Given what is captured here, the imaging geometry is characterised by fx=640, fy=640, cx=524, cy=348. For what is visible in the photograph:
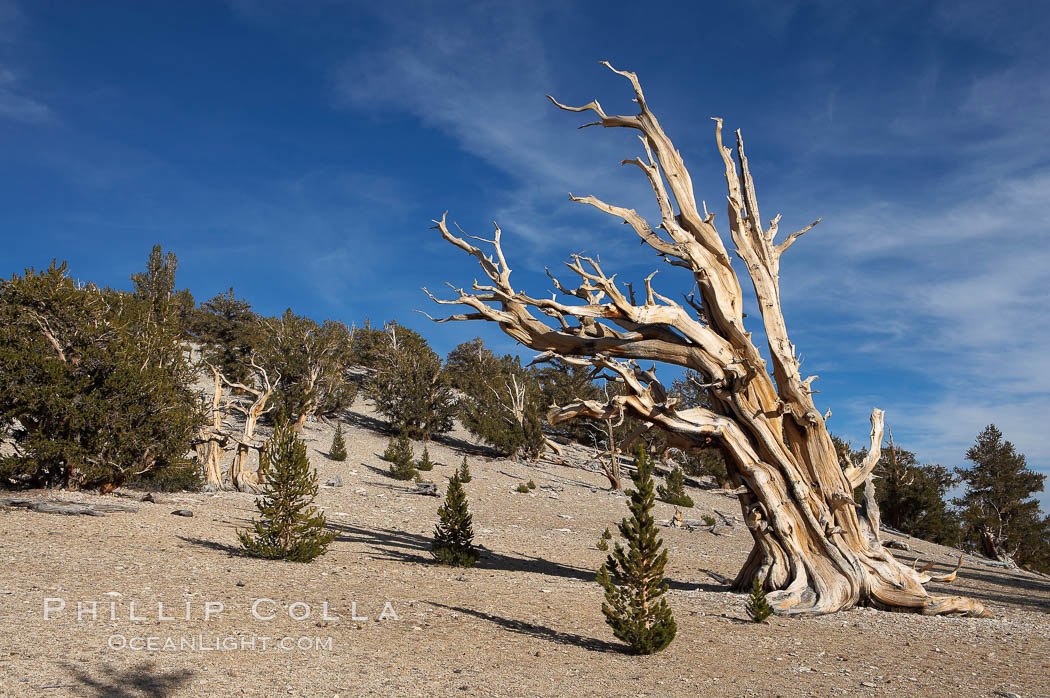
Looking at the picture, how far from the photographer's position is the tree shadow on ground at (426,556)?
10453 mm

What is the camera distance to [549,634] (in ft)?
21.5

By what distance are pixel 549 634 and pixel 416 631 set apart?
4.42ft

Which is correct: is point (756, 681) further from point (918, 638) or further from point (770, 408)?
point (770, 408)

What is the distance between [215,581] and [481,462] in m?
19.2

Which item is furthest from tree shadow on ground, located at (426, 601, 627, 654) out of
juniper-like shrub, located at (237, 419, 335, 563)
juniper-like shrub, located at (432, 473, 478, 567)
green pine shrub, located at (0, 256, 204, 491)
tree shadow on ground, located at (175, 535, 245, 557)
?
green pine shrub, located at (0, 256, 204, 491)

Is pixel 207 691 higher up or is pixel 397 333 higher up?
pixel 397 333

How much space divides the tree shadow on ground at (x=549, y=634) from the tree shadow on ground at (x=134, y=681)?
3098 mm

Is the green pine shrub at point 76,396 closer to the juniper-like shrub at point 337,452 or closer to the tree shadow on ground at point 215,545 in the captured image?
the tree shadow on ground at point 215,545

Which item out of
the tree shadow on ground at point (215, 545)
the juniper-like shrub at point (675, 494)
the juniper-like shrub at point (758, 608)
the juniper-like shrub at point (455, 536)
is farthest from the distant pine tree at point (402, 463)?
the juniper-like shrub at point (758, 608)

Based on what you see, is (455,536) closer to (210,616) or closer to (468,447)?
(210,616)

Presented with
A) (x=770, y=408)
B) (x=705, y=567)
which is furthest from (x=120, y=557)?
(x=705, y=567)

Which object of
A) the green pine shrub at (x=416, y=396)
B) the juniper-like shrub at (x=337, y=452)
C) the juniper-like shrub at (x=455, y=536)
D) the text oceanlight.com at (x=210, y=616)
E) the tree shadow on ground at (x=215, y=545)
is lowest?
the text oceanlight.com at (x=210, y=616)

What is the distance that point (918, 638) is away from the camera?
7039 millimetres

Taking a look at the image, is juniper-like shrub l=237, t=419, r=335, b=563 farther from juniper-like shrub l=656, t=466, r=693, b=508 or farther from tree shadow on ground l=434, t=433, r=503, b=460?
tree shadow on ground l=434, t=433, r=503, b=460
